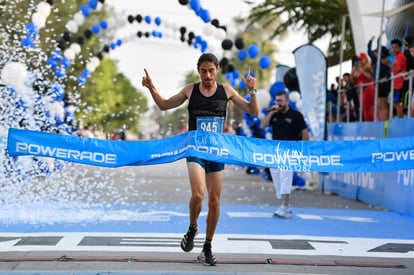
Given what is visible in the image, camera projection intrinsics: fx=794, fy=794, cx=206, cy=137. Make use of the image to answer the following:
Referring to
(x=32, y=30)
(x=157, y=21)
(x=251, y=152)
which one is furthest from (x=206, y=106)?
(x=157, y=21)

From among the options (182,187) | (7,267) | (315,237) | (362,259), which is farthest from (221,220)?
(182,187)

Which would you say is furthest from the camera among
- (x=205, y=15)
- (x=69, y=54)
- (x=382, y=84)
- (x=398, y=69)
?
(x=69, y=54)

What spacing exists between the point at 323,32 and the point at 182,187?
40.9 ft

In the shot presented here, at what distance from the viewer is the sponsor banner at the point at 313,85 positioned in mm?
18375

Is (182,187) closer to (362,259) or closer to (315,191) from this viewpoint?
(315,191)

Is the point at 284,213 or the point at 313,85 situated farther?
the point at 313,85

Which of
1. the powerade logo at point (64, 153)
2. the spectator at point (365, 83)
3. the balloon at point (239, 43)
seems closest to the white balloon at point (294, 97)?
the balloon at point (239, 43)

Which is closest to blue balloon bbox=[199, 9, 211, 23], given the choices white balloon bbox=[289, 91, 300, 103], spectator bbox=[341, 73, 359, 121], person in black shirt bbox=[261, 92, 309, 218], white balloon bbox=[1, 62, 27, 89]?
white balloon bbox=[289, 91, 300, 103]

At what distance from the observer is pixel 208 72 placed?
786cm

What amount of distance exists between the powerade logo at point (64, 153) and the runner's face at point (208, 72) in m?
1.29

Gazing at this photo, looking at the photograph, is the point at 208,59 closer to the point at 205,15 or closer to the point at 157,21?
the point at 205,15

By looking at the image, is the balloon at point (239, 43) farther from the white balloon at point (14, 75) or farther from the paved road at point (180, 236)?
the paved road at point (180, 236)

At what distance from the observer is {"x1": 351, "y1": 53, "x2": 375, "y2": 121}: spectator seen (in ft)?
54.7

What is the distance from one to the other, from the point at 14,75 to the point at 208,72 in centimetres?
995
